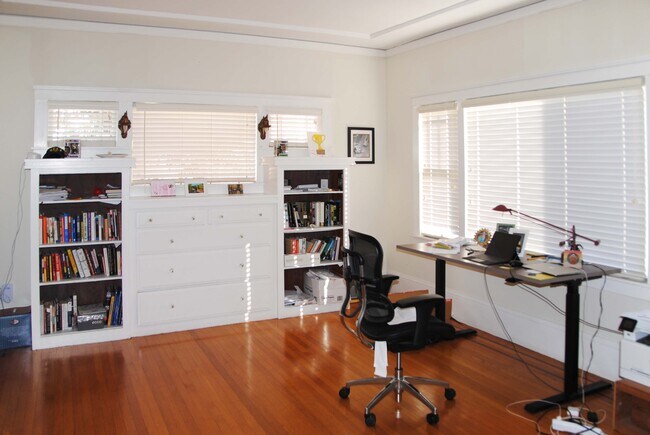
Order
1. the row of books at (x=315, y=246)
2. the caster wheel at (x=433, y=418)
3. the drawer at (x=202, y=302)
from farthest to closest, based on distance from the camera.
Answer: the row of books at (x=315, y=246), the drawer at (x=202, y=302), the caster wheel at (x=433, y=418)

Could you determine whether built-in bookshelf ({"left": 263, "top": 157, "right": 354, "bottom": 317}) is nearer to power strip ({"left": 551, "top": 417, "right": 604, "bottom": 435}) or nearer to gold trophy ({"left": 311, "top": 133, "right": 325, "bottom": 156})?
gold trophy ({"left": 311, "top": 133, "right": 325, "bottom": 156})

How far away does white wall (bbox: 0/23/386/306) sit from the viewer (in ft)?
15.6

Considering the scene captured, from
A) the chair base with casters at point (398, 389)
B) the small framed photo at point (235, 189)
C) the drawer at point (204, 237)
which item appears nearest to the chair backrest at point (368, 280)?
the chair base with casters at point (398, 389)

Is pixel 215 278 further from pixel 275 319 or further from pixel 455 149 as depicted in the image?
pixel 455 149

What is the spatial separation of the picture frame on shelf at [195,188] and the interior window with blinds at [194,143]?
151mm

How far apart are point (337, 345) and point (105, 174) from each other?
2669 millimetres

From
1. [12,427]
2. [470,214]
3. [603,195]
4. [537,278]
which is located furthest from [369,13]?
[12,427]

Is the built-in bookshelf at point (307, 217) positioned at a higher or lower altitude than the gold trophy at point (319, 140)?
lower

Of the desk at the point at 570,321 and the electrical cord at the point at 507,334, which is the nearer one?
the desk at the point at 570,321

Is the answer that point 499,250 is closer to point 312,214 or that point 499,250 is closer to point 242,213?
point 312,214

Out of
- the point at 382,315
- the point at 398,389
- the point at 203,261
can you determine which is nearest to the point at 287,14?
the point at 203,261

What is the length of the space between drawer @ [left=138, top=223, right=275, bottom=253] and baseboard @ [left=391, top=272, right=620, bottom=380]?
188cm

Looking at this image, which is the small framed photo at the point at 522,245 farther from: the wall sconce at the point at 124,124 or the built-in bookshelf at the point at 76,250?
the wall sconce at the point at 124,124

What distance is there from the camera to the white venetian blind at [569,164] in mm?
3721
